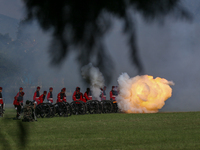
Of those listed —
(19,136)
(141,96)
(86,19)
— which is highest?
(141,96)

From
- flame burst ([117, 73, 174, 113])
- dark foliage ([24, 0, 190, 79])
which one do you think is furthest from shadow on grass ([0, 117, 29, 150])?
flame burst ([117, 73, 174, 113])

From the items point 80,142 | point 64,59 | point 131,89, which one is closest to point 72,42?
point 64,59

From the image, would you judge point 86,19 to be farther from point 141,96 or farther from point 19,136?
point 141,96

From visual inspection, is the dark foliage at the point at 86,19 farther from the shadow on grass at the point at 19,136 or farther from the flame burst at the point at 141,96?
the flame burst at the point at 141,96

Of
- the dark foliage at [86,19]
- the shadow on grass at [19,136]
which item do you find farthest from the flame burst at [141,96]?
the shadow on grass at [19,136]

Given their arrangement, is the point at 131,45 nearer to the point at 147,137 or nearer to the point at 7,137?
the point at 7,137

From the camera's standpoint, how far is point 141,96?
17453mm

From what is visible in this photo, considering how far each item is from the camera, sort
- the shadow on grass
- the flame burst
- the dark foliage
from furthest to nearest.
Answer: the flame burst < the dark foliage < the shadow on grass

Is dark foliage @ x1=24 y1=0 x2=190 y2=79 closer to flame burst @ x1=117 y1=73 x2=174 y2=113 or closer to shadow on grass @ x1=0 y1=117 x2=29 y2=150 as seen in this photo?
shadow on grass @ x1=0 y1=117 x2=29 y2=150

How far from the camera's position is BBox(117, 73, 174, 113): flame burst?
1748 cm

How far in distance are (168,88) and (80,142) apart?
41.0 ft

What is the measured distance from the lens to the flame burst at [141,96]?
1748 cm

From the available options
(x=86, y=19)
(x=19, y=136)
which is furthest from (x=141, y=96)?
(x=19, y=136)

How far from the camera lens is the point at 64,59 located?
5.94 ft
